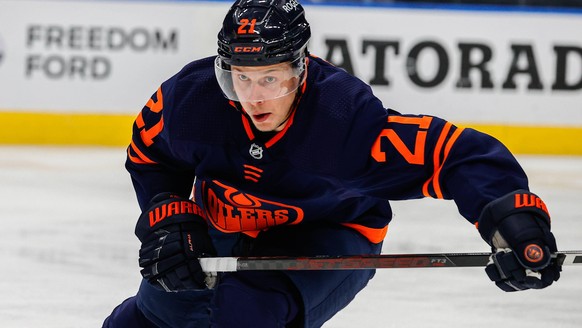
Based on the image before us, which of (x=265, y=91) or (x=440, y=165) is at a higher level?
(x=265, y=91)

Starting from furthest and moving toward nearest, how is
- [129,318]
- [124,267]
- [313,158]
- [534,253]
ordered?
[124,267] → [129,318] → [313,158] → [534,253]

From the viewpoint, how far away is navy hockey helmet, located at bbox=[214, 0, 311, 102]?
91.0 inches

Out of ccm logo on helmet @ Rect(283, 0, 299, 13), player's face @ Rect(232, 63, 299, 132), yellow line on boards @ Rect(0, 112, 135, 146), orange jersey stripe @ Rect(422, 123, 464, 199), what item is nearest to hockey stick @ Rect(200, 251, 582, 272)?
orange jersey stripe @ Rect(422, 123, 464, 199)

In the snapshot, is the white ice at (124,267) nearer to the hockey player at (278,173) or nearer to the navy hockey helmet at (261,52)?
the hockey player at (278,173)

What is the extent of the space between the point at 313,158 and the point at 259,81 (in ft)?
0.64

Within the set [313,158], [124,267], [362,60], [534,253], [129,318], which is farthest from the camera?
[362,60]

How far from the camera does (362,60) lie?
306 inches

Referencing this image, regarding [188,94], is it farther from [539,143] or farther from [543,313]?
[539,143]

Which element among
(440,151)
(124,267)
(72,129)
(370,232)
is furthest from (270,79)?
(72,129)

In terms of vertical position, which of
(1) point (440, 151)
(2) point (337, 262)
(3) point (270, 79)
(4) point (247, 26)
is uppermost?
(4) point (247, 26)

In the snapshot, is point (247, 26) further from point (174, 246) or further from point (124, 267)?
point (124, 267)

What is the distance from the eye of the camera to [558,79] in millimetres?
7766

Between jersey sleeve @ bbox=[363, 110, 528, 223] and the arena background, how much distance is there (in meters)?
Answer: 5.47

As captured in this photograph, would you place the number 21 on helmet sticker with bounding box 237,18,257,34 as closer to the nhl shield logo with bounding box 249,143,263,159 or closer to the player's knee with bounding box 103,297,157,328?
the nhl shield logo with bounding box 249,143,263,159
